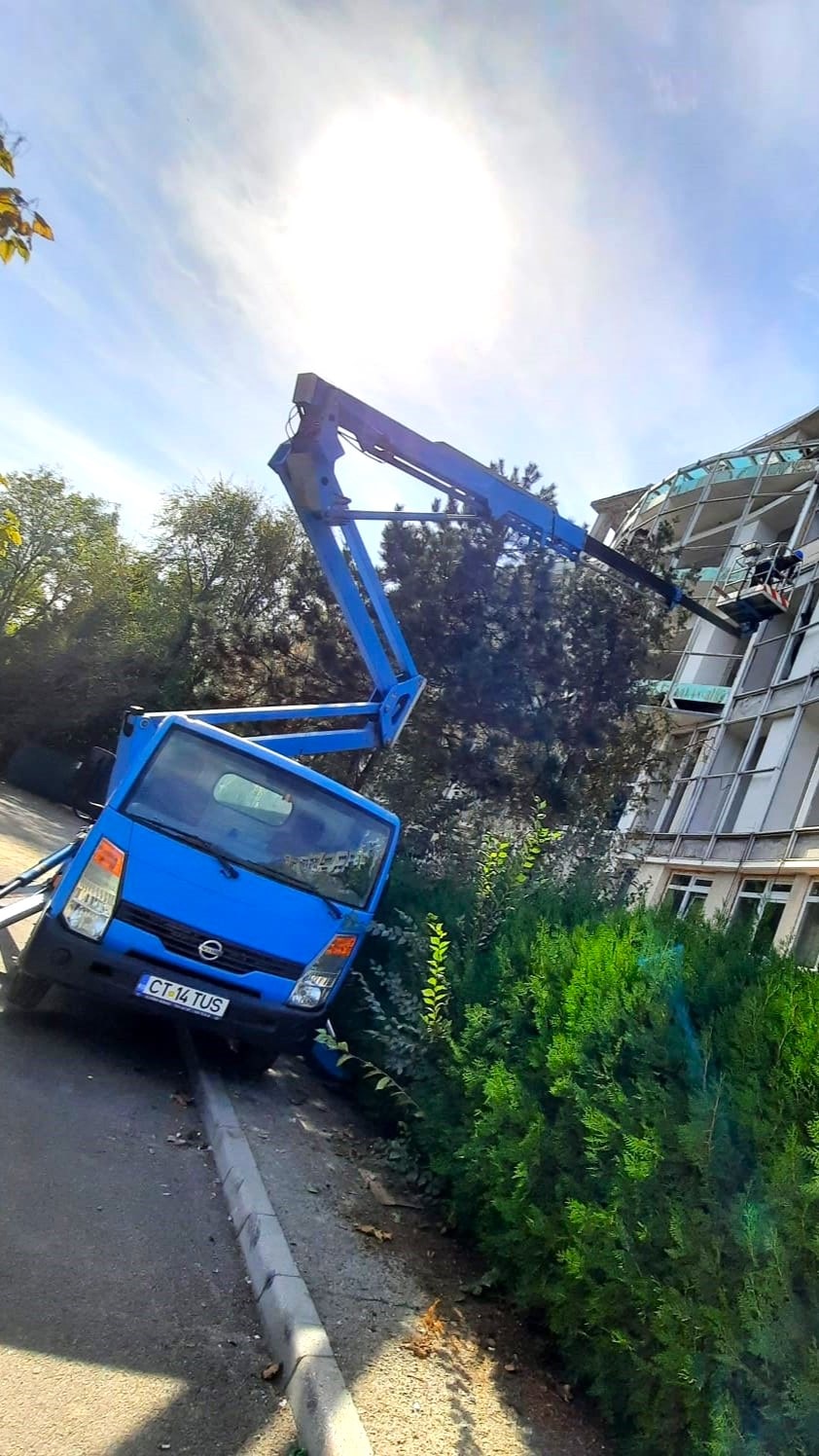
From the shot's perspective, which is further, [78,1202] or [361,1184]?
[361,1184]

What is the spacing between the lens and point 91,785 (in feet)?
22.3

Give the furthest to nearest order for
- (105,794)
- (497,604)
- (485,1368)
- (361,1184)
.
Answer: (497,604) < (105,794) < (361,1184) < (485,1368)

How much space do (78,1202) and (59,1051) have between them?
6.79ft

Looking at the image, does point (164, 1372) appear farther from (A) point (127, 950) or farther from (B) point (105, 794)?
(B) point (105, 794)

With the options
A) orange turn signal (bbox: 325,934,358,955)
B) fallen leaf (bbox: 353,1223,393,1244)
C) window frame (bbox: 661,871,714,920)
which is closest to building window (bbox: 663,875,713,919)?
window frame (bbox: 661,871,714,920)

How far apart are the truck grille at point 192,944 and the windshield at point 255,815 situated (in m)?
0.51

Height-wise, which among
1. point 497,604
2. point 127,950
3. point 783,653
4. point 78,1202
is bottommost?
point 78,1202

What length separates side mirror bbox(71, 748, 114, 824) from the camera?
6668 millimetres

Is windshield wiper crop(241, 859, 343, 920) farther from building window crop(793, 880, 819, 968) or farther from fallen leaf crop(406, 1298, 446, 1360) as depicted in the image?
building window crop(793, 880, 819, 968)

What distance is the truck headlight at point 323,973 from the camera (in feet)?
20.3

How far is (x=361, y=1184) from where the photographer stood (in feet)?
16.8

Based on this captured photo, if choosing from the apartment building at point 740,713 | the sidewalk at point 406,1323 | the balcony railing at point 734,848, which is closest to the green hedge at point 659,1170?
the sidewalk at point 406,1323

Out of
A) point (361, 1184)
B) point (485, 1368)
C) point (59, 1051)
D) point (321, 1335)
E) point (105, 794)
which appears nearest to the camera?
point (321, 1335)

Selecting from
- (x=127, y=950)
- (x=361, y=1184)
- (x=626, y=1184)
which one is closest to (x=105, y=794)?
(x=127, y=950)
